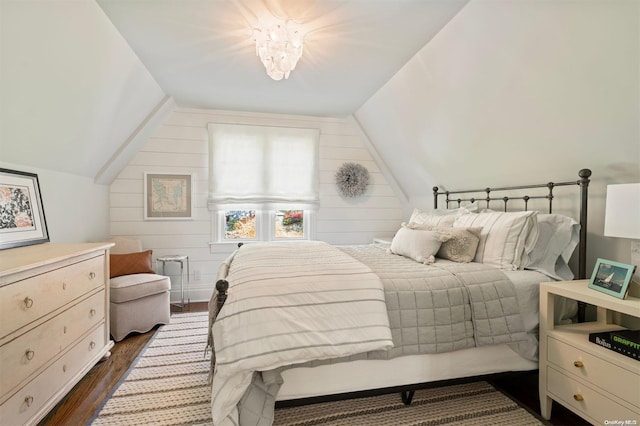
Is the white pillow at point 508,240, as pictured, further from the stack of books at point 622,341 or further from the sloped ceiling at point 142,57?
the sloped ceiling at point 142,57

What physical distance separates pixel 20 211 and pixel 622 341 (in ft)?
12.0

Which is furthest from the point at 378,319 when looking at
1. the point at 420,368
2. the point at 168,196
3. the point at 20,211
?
the point at 168,196

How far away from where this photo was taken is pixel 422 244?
2.30m

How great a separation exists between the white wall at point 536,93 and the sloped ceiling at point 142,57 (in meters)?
0.28

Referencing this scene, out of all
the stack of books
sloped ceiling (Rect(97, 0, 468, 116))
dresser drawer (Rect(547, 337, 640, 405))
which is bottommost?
dresser drawer (Rect(547, 337, 640, 405))

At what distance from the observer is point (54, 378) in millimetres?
1720

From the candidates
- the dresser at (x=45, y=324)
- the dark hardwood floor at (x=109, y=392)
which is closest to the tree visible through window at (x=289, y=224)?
the dark hardwood floor at (x=109, y=392)

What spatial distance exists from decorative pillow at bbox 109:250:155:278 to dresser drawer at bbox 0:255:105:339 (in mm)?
876

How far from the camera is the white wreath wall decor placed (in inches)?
171

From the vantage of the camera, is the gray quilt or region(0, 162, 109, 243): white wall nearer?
the gray quilt

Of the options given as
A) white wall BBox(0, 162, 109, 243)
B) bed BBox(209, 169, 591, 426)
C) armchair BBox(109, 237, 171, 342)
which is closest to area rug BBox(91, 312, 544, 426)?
bed BBox(209, 169, 591, 426)

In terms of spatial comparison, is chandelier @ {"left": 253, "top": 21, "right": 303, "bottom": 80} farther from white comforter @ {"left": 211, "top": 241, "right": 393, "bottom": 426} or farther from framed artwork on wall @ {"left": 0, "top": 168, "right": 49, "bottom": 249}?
framed artwork on wall @ {"left": 0, "top": 168, "right": 49, "bottom": 249}

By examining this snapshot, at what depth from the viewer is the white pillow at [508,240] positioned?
2.04 m

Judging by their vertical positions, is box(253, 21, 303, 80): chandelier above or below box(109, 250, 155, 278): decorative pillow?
above
